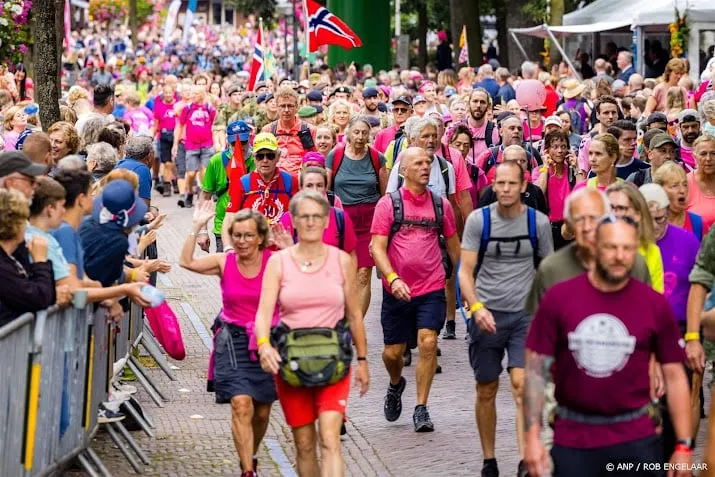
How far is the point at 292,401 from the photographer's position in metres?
8.05

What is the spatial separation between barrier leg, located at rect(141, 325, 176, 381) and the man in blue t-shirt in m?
1.04

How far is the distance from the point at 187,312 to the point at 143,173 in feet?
11.7

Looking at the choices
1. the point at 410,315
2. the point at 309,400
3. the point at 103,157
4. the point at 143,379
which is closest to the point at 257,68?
the point at 103,157

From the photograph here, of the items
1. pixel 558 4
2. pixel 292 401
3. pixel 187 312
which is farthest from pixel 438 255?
pixel 558 4

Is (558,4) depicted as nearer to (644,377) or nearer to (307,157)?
(307,157)

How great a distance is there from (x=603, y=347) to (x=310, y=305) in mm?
2126

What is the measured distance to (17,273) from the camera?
25.3ft

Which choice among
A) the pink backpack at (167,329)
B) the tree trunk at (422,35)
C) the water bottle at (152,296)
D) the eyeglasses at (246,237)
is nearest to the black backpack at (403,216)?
the pink backpack at (167,329)

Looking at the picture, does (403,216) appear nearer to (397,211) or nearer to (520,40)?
(397,211)

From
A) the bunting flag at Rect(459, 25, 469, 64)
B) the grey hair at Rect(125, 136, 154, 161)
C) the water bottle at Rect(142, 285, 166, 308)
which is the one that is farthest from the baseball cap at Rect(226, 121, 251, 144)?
the bunting flag at Rect(459, 25, 469, 64)

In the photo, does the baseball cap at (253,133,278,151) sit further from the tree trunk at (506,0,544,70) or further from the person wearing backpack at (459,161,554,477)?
the tree trunk at (506,0,544,70)

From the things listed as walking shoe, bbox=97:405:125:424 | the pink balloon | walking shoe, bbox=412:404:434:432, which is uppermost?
the pink balloon

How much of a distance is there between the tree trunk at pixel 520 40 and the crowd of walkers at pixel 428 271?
91.4 ft

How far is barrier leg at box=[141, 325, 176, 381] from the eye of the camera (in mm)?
12508
